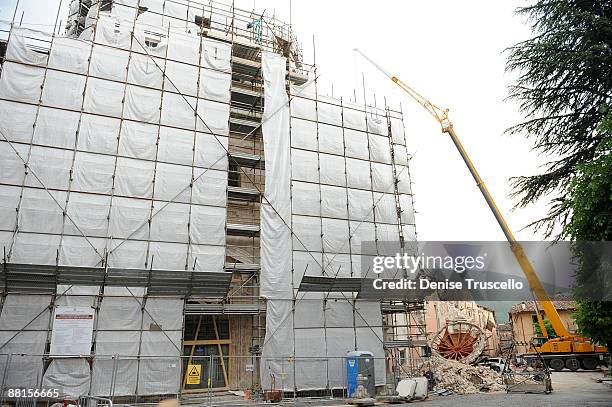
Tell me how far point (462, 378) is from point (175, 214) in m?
14.3

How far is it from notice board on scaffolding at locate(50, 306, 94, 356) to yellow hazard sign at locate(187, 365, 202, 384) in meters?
3.46

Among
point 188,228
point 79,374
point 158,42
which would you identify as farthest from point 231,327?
point 158,42

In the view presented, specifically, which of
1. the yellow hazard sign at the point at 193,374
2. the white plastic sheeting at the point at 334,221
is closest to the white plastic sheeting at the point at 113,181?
the yellow hazard sign at the point at 193,374

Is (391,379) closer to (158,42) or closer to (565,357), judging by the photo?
(565,357)

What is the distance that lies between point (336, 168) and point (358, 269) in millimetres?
4718

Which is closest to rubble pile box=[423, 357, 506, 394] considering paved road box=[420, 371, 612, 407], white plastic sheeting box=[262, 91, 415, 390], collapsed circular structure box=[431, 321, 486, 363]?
paved road box=[420, 371, 612, 407]

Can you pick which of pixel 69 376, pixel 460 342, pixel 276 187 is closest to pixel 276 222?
pixel 276 187

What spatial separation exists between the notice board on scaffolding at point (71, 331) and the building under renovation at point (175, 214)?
45mm

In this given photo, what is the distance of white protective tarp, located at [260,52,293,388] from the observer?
1728 centimetres

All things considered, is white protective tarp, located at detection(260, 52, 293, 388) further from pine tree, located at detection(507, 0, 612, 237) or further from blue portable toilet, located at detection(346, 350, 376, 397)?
pine tree, located at detection(507, 0, 612, 237)

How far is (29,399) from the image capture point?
1294cm

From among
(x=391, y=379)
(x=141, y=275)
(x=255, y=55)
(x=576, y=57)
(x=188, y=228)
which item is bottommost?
(x=391, y=379)

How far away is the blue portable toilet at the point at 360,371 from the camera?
16.2m

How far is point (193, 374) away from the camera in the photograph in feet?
53.6
